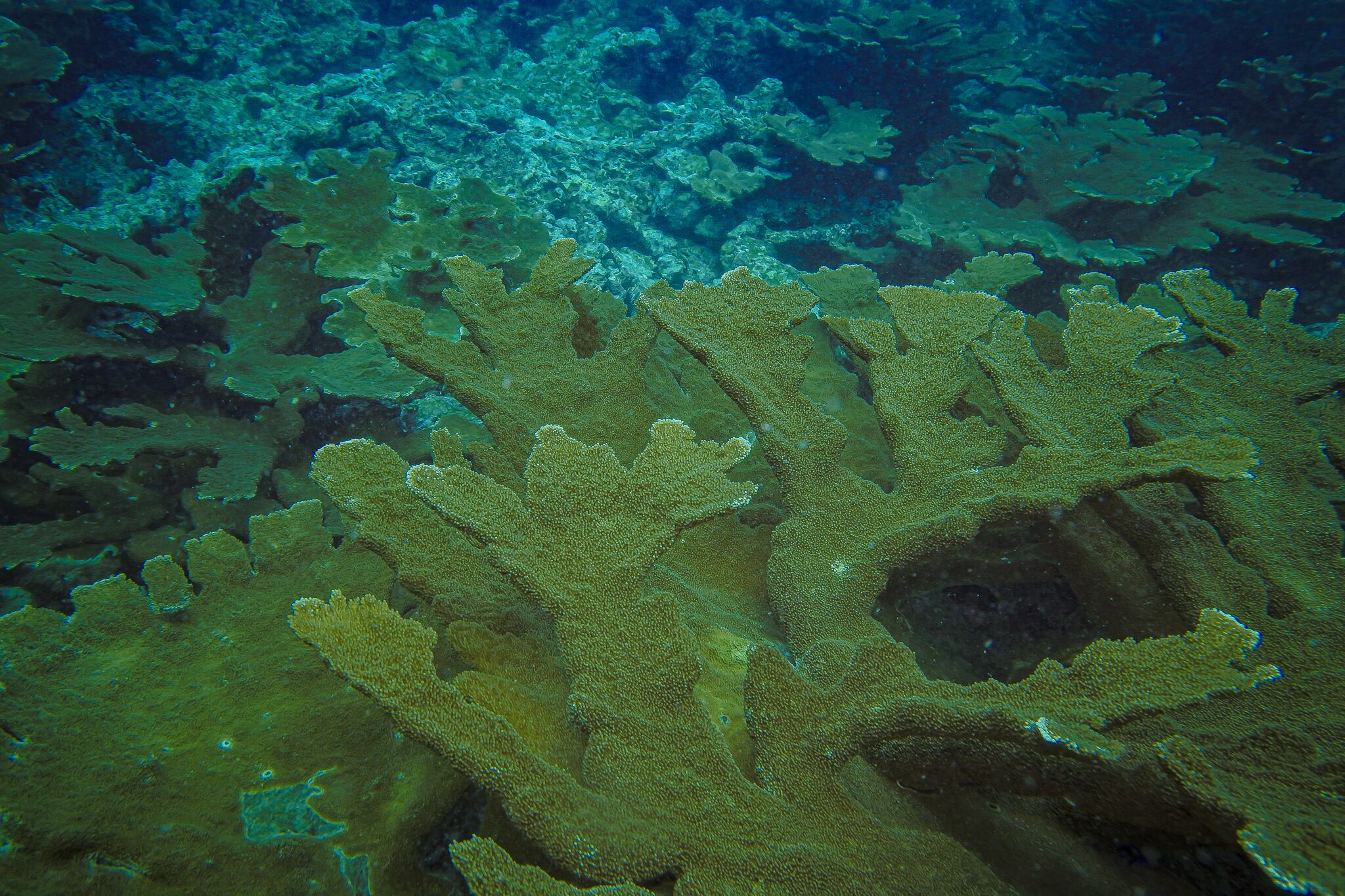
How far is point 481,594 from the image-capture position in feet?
6.84

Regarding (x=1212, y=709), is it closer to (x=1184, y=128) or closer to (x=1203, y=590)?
(x=1203, y=590)

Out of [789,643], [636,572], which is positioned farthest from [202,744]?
[789,643]

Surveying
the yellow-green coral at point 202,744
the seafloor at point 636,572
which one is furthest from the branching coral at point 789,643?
the yellow-green coral at point 202,744

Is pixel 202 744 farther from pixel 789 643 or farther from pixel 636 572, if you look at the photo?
pixel 789 643

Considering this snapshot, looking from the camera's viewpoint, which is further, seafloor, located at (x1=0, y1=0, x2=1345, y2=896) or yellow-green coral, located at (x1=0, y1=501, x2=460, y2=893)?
yellow-green coral, located at (x1=0, y1=501, x2=460, y2=893)

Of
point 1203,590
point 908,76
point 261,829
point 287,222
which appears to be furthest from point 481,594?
point 908,76

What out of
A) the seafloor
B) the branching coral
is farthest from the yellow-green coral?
the branching coral

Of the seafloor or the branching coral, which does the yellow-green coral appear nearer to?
the seafloor

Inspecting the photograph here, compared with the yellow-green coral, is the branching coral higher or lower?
higher

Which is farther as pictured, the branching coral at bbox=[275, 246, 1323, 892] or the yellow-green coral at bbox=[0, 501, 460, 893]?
the yellow-green coral at bbox=[0, 501, 460, 893]

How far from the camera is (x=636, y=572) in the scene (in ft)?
5.78

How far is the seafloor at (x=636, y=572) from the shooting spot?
1.50 metres

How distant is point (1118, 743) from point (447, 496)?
5.91 feet

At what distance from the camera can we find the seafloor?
59.2 inches
